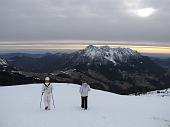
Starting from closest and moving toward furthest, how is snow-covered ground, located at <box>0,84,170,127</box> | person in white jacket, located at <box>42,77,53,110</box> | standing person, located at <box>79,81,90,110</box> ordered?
snow-covered ground, located at <box>0,84,170,127</box> < person in white jacket, located at <box>42,77,53,110</box> < standing person, located at <box>79,81,90,110</box>

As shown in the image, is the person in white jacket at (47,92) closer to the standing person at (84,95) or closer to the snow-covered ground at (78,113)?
the snow-covered ground at (78,113)

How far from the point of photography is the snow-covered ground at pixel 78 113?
21.8 meters

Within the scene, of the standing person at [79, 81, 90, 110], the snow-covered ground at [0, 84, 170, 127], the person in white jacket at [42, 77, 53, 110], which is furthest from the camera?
the standing person at [79, 81, 90, 110]

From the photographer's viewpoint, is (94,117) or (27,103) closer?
(94,117)

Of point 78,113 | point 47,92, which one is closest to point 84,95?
point 78,113

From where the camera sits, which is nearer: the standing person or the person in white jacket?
the person in white jacket

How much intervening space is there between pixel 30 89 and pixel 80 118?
19.3m

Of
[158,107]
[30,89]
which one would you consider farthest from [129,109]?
[30,89]

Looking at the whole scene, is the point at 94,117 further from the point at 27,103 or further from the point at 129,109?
the point at 27,103

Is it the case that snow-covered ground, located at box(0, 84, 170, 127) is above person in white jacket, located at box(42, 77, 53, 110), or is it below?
below

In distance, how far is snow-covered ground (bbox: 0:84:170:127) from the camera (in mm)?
21844

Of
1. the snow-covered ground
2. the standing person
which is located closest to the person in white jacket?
the snow-covered ground

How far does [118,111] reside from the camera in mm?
27422

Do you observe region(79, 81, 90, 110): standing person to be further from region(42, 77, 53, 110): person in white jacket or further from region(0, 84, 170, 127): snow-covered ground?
region(42, 77, 53, 110): person in white jacket
